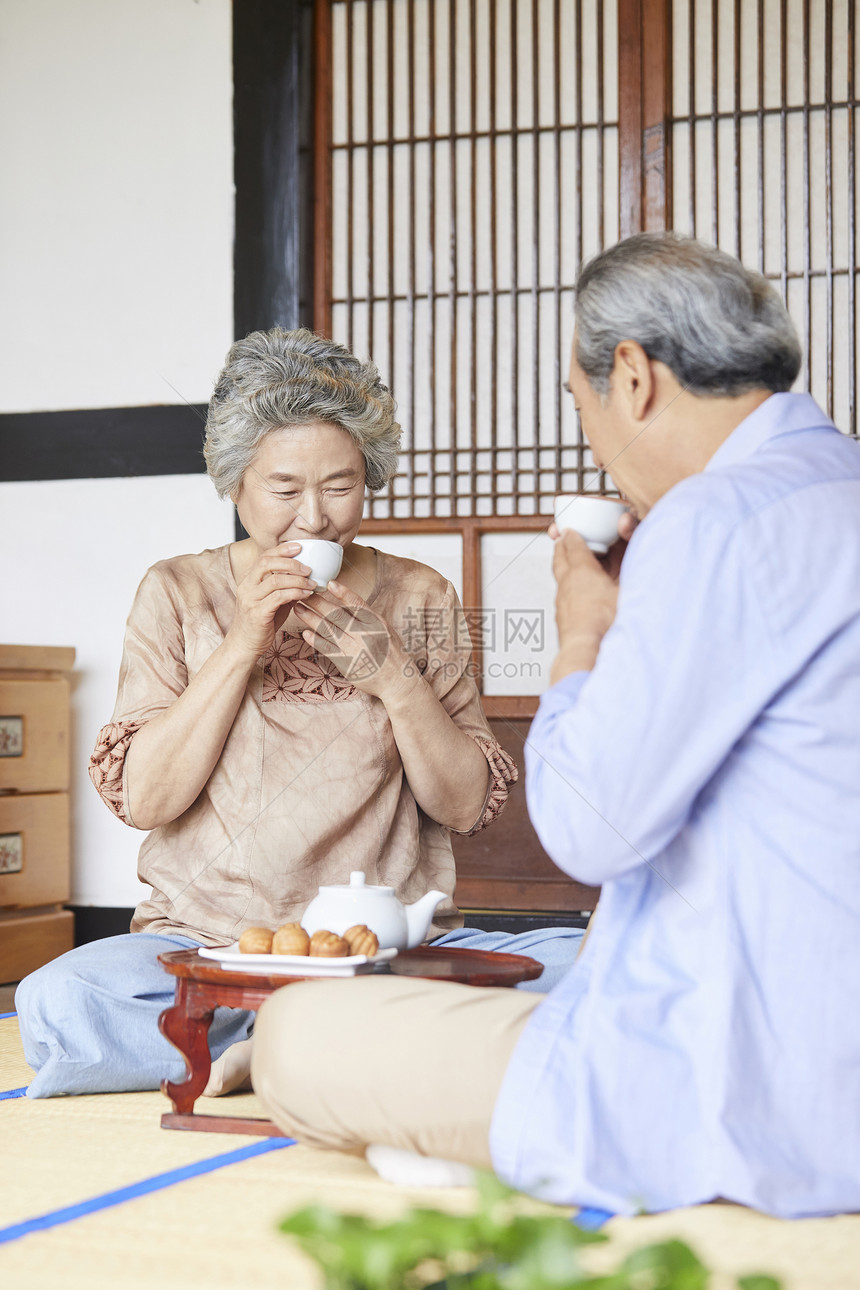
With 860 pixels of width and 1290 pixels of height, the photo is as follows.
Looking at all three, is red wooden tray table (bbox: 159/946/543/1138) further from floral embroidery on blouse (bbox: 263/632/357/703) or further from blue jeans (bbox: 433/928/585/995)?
floral embroidery on blouse (bbox: 263/632/357/703)

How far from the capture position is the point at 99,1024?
196cm

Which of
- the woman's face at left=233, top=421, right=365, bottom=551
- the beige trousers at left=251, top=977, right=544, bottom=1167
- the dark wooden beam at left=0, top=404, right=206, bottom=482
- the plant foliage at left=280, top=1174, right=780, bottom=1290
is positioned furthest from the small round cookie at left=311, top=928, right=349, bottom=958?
the dark wooden beam at left=0, top=404, right=206, bottom=482

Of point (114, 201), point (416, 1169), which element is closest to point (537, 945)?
point (416, 1169)

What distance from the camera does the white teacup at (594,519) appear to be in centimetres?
150

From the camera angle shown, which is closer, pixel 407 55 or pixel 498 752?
pixel 498 752

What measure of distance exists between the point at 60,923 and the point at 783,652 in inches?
130

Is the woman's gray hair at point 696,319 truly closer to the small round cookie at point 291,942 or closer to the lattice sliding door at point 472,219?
the small round cookie at point 291,942

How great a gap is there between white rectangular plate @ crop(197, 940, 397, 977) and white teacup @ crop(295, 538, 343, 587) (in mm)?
598

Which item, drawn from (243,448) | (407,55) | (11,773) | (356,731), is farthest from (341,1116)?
(407,55)

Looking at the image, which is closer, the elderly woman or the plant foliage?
the plant foliage

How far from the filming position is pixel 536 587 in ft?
13.4

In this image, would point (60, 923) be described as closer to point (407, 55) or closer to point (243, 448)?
point (243, 448)

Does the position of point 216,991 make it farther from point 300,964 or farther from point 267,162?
point 267,162

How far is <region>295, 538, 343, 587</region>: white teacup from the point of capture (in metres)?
1.98
